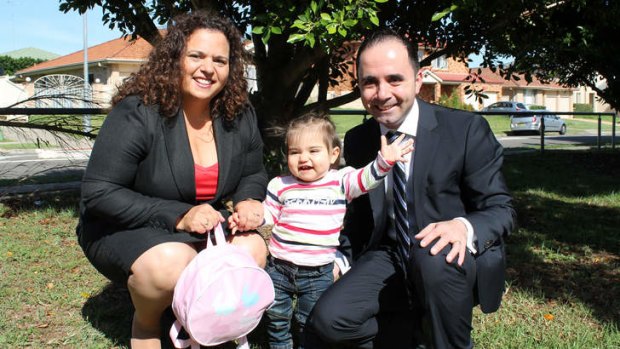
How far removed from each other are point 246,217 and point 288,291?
47cm

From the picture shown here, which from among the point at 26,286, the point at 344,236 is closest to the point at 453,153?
the point at 344,236

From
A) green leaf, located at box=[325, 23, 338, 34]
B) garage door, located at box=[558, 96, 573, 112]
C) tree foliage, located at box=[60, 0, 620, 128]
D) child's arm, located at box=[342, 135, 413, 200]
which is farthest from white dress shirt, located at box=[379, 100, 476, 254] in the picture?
garage door, located at box=[558, 96, 573, 112]

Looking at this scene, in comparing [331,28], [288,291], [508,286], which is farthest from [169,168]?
[508,286]

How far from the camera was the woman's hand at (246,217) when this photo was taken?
287cm

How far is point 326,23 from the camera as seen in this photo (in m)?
4.12

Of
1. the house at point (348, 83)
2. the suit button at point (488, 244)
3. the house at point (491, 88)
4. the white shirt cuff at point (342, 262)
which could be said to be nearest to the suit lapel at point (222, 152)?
the white shirt cuff at point (342, 262)

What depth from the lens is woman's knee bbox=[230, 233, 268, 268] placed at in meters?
2.92

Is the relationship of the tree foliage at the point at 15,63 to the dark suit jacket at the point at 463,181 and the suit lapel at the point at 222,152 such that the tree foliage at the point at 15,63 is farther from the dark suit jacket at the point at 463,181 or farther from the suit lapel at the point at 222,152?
the dark suit jacket at the point at 463,181

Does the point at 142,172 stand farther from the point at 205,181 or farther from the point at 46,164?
the point at 46,164

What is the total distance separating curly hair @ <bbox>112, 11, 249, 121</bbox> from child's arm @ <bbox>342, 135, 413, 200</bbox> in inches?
28.6

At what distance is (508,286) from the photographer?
397 centimetres

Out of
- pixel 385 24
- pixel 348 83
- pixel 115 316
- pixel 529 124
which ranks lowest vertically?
pixel 115 316

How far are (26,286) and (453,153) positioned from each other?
3033mm

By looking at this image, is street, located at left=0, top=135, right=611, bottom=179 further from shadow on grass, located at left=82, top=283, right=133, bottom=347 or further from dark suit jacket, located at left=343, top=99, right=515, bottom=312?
dark suit jacket, located at left=343, top=99, right=515, bottom=312
